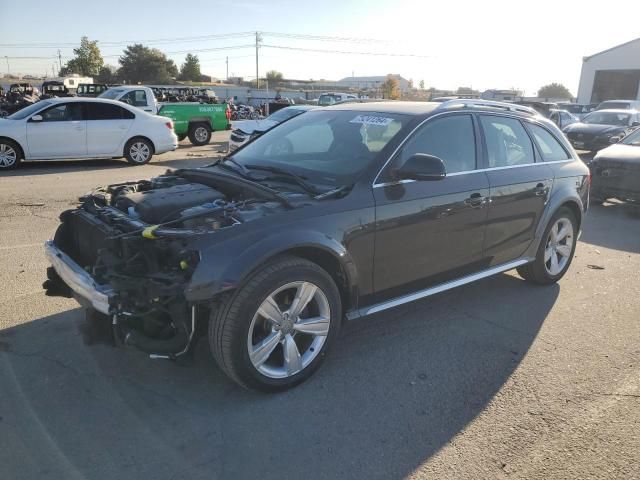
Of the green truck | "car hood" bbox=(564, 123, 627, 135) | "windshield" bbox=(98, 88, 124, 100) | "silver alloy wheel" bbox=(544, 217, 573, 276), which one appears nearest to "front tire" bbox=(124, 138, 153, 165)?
the green truck

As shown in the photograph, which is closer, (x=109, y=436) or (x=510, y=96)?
(x=109, y=436)

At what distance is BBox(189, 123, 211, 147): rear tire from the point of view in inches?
716

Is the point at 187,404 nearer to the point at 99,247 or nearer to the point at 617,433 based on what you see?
the point at 99,247

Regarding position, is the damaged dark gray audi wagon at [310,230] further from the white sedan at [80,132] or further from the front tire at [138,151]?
the front tire at [138,151]

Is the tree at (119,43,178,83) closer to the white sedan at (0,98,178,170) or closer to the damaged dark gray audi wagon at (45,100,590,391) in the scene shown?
the white sedan at (0,98,178,170)

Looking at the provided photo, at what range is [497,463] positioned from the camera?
2.79 m

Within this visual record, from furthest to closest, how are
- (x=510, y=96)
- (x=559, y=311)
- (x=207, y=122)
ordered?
(x=510, y=96), (x=207, y=122), (x=559, y=311)

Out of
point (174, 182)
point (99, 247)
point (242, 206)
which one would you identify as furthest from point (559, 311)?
point (99, 247)

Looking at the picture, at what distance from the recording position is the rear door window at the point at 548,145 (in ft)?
16.8

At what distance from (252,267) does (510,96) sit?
32.0m

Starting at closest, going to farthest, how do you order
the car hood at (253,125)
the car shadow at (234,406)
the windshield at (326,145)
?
the car shadow at (234,406)
the windshield at (326,145)
the car hood at (253,125)

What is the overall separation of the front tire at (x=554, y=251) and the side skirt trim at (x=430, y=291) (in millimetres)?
207

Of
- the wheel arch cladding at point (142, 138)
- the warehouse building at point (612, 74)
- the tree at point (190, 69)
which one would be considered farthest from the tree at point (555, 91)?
the wheel arch cladding at point (142, 138)

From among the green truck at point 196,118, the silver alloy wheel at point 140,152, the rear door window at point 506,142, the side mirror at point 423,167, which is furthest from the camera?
the green truck at point 196,118
